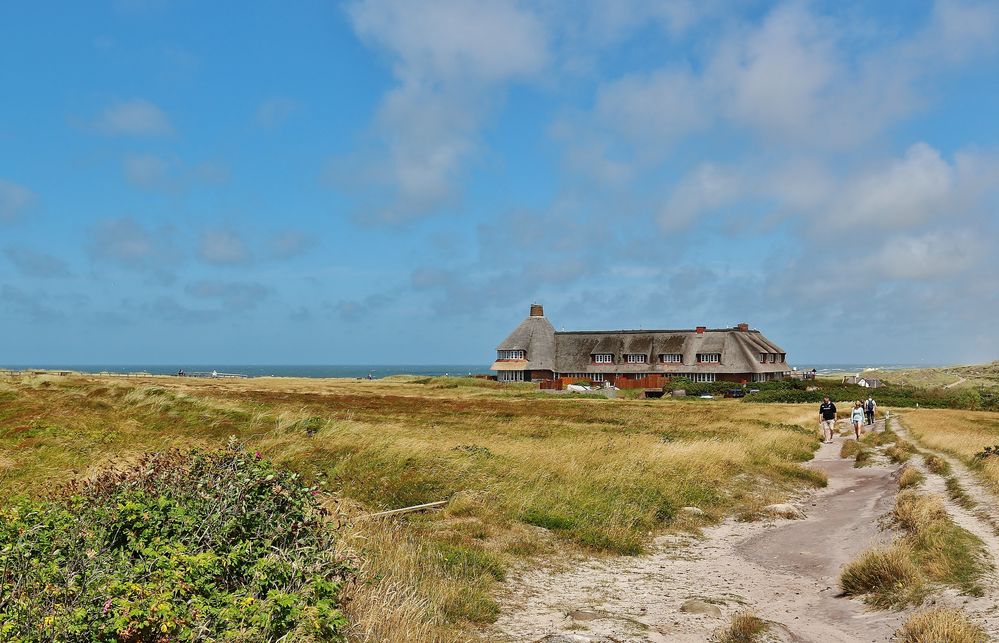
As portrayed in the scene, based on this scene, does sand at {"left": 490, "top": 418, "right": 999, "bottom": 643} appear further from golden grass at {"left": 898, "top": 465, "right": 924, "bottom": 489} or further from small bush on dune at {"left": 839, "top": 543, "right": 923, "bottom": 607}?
golden grass at {"left": 898, "top": 465, "right": 924, "bottom": 489}

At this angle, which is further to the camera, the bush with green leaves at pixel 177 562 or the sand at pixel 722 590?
the sand at pixel 722 590

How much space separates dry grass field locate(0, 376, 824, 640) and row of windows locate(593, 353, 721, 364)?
56.5m

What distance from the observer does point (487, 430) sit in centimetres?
3231

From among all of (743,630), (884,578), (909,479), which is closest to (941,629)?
(743,630)

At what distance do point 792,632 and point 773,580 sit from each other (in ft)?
10.2

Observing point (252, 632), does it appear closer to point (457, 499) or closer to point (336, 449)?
point (457, 499)

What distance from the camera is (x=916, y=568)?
11.1 metres

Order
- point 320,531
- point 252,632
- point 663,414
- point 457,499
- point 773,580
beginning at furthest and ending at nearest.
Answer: point 663,414, point 457,499, point 773,580, point 320,531, point 252,632

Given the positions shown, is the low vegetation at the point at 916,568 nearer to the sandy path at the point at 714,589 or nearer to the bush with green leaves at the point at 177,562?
the sandy path at the point at 714,589

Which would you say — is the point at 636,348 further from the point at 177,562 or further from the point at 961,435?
the point at 177,562

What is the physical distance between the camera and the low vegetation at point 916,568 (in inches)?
413

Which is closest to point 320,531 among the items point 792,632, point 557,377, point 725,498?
point 792,632

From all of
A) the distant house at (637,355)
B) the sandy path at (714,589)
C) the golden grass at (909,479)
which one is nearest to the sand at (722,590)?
the sandy path at (714,589)

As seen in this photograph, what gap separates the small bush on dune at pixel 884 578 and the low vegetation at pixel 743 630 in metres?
2.45
